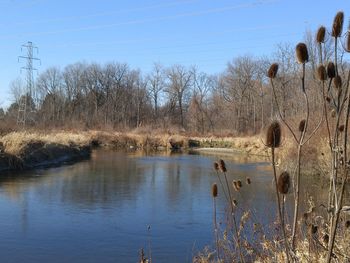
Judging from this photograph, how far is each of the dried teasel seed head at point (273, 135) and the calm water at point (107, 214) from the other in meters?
2.71

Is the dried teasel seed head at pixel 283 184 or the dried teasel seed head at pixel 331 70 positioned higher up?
the dried teasel seed head at pixel 331 70

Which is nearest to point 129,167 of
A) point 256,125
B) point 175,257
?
point 175,257

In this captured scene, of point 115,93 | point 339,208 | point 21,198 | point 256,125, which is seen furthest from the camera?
point 115,93

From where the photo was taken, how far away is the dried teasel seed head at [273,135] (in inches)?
86.6

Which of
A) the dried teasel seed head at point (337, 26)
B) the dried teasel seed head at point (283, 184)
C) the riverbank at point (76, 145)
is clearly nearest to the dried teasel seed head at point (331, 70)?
the dried teasel seed head at point (337, 26)

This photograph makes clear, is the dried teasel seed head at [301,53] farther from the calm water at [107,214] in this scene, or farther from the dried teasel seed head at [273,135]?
the calm water at [107,214]

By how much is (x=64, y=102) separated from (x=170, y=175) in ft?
178

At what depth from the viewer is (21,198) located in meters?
12.4

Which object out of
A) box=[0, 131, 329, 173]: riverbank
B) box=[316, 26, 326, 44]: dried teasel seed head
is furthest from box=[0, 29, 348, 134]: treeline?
box=[316, 26, 326, 44]: dried teasel seed head

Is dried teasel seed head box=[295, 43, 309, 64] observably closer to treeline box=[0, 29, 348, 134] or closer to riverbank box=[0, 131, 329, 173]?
riverbank box=[0, 131, 329, 173]

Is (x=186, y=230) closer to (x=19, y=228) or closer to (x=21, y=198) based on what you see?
(x=19, y=228)

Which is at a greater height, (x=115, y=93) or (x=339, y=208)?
(x=115, y=93)

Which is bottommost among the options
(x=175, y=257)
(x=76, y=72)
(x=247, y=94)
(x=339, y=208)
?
(x=175, y=257)

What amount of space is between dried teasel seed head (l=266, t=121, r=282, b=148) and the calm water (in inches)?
107
